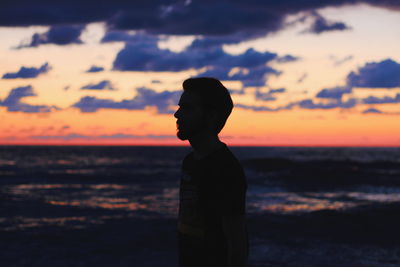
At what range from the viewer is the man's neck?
2.74m

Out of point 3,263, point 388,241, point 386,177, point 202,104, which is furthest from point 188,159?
point 386,177

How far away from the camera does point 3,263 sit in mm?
10695

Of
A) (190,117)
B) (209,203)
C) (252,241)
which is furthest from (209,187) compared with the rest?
(252,241)

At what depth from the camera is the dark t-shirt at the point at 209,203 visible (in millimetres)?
2541

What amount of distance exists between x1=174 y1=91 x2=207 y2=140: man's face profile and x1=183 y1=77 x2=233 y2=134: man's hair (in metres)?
0.04

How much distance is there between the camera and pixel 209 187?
8.55ft

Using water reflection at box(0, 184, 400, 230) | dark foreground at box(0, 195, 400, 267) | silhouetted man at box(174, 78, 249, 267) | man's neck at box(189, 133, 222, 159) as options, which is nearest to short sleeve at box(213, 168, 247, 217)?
silhouetted man at box(174, 78, 249, 267)

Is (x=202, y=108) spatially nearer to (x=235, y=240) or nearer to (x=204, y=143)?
(x=204, y=143)

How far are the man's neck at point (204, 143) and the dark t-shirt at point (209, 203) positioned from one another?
0.15 feet

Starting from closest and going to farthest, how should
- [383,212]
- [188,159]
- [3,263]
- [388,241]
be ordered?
[188,159] → [3,263] → [388,241] → [383,212]

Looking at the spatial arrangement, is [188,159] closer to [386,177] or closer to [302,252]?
[302,252]

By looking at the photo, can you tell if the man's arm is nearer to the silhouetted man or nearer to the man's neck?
the silhouetted man

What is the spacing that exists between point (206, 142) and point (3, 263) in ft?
31.8

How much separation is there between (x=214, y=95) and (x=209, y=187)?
568 mm
